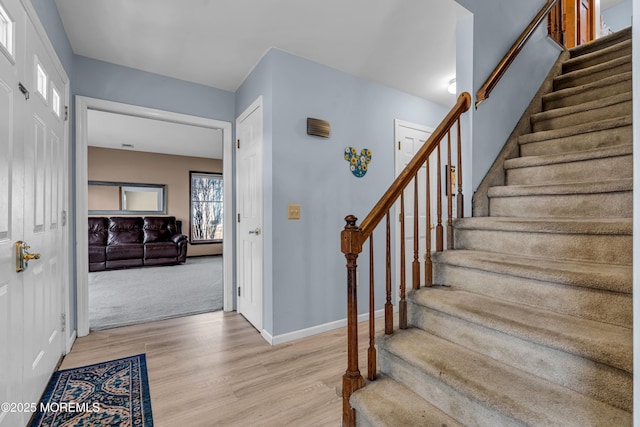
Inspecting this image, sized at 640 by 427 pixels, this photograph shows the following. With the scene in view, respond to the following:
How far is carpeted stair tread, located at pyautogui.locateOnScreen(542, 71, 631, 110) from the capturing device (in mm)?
2227

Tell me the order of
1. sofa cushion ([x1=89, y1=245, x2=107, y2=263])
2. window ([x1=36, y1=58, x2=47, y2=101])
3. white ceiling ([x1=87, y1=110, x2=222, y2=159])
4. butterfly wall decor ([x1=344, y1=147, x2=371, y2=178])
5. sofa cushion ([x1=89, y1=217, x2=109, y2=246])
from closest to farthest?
window ([x1=36, y1=58, x2=47, y2=101]) < butterfly wall decor ([x1=344, y1=147, x2=371, y2=178]) < white ceiling ([x1=87, y1=110, x2=222, y2=159]) < sofa cushion ([x1=89, y1=245, x2=107, y2=263]) < sofa cushion ([x1=89, y1=217, x2=109, y2=246])

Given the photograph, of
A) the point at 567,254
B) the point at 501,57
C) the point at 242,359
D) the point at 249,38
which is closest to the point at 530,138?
the point at 501,57

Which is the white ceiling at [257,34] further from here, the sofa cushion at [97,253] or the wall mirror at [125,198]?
the wall mirror at [125,198]

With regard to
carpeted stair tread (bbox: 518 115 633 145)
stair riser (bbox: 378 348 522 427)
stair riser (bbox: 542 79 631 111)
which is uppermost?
stair riser (bbox: 542 79 631 111)

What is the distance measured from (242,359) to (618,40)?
4.25 m

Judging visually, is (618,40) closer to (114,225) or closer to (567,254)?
(567,254)

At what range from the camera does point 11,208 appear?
1.33 meters

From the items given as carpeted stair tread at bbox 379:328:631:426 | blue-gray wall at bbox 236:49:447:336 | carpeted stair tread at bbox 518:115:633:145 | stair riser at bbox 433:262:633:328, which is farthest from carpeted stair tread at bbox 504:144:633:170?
carpeted stair tread at bbox 379:328:631:426

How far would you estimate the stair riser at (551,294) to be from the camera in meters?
1.27

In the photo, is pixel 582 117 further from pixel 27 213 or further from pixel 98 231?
pixel 98 231

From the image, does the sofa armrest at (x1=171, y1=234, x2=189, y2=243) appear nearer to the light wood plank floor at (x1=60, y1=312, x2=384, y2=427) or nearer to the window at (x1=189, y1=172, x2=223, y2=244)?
the window at (x1=189, y1=172, x2=223, y2=244)

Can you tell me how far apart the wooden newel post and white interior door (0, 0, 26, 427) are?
1.44 metres

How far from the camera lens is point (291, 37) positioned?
2.45 metres

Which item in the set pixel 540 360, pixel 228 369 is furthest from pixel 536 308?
pixel 228 369
